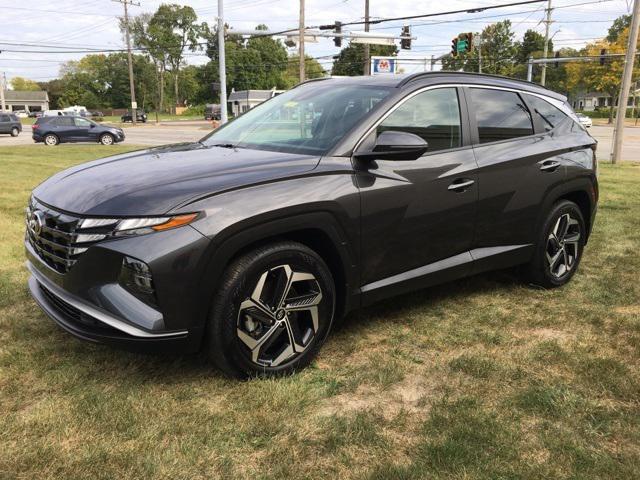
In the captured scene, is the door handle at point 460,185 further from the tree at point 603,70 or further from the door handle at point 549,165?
the tree at point 603,70

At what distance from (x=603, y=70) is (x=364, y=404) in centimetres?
6013

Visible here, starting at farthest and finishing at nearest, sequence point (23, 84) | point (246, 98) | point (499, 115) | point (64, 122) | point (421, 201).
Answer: point (23, 84), point (246, 98), point (64, 122), point (499, 115), point (421, 201)

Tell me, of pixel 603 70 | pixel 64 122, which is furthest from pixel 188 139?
pixel 603 70

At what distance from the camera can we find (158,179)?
2906mm

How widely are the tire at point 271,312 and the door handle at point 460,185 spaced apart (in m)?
1.10

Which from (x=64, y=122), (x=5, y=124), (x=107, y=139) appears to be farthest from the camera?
(x=5, y=124)

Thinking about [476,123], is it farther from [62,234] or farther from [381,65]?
[381,65]

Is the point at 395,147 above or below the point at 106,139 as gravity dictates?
above

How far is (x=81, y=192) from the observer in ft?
9.65

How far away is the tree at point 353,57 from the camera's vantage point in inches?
2886

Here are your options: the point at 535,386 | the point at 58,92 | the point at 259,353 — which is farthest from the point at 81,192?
the point at 58,92

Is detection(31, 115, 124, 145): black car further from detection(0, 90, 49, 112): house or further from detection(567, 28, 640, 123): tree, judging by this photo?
detection(0, 90, 49, 112): house

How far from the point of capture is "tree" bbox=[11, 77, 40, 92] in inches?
5399

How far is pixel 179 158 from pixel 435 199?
1605mm
